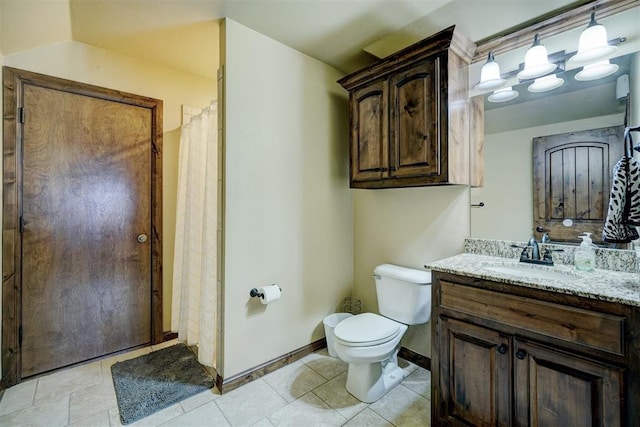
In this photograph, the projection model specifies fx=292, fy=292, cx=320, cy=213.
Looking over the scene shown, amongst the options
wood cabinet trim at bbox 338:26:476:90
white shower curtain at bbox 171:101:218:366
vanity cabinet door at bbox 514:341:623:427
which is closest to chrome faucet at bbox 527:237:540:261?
vanity cabinet door at bbox 514:341:623:427

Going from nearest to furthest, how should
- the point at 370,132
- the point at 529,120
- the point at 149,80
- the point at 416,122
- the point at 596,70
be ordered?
the point at 596,70
the point at 529,120
the point at 416,122
the point at 370,132
the point at 149,80

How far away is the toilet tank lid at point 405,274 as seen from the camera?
1.94m

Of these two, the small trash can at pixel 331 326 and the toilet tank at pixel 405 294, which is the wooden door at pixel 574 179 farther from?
the small trash can at pixel 331 326

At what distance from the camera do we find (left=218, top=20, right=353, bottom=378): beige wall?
192cm

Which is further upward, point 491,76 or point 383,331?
point 491,76

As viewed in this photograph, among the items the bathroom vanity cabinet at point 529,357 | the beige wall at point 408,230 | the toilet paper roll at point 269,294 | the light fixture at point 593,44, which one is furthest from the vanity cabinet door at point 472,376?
the light fixture at point 593,44

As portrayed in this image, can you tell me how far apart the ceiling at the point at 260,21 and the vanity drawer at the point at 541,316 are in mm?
1589

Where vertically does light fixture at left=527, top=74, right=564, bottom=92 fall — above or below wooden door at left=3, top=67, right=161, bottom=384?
above

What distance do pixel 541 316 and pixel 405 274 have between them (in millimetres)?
887

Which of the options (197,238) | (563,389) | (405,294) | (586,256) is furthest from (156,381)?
(586,256)

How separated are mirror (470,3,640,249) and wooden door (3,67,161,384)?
2.53 metres

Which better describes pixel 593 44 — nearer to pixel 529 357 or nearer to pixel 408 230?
pixel 408 230

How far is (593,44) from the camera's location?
1478 millimetres

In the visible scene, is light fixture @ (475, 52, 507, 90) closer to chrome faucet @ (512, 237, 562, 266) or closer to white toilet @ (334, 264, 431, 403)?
chrome faucet @ (512, 237, 562, 266)
